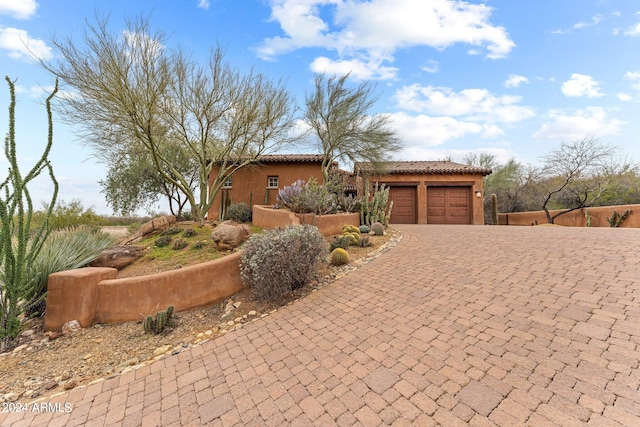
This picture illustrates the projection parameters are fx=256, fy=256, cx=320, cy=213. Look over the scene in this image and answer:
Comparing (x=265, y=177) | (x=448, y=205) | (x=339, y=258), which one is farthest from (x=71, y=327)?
(x=448, y=205)

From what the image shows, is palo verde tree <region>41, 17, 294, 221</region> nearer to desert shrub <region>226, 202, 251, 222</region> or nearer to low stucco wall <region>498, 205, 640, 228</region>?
desert shrub <region>226, 202, 251, 222</region>

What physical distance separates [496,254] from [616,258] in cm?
208

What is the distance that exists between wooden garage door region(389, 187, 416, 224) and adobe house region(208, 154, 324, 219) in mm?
5065

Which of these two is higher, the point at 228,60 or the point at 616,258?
the point at 228,60

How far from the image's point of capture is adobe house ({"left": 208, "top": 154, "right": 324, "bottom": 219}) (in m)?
15.7

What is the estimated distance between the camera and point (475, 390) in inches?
89.9

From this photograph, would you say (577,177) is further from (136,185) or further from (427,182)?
(136,185)

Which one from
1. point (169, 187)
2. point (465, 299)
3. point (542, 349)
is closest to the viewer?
point (542, 349)

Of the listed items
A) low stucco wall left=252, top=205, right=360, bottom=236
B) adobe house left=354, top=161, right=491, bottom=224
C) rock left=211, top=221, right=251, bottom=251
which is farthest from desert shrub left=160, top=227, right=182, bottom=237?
adobe house left=354, top=161, right=491, bottom=224

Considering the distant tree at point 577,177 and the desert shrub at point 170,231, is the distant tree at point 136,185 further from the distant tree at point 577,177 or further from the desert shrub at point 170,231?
the distant tree at point 577,177

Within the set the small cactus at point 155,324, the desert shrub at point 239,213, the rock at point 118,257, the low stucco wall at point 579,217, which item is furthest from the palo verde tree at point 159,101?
the low stucco wall at point 579,217

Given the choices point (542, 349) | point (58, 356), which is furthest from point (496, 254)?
point (58, 356)

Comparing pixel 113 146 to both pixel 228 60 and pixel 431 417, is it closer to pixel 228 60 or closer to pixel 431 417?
pixel 228 60

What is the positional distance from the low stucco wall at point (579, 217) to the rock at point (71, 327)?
19.2 metres
